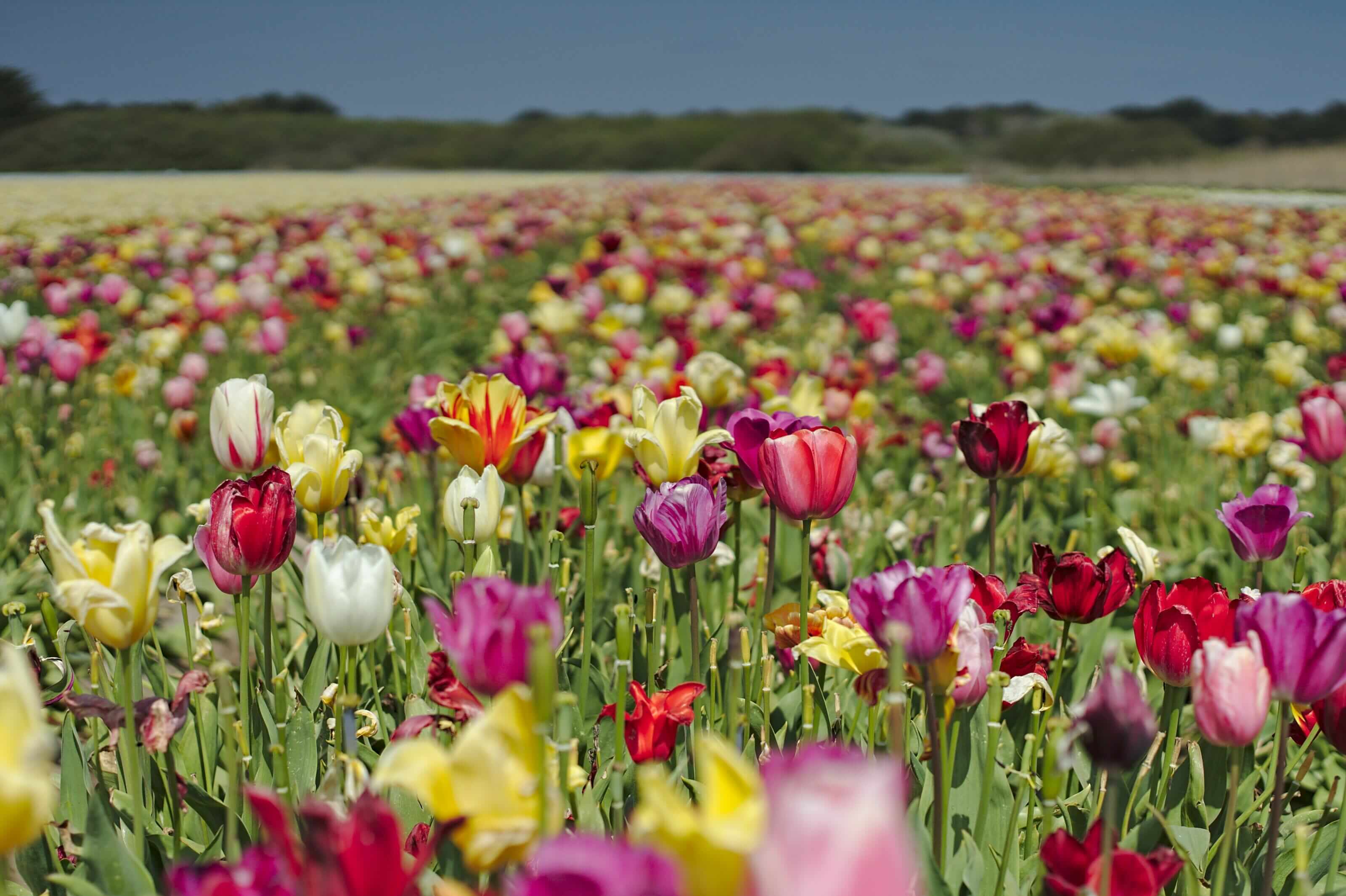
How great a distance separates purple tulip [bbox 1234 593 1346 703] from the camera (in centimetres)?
96

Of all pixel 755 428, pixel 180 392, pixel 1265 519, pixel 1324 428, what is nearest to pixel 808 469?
pixel 755 428

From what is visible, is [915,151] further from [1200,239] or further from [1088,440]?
[1088,440]

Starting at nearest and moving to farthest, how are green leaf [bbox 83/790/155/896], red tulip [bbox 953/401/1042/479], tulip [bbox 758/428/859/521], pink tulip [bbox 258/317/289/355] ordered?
green leaf [bbox 83/790/155/896] < tulip [bbox 758/428/859/521] < red tulip [bbox 953/401/1042/479] < pink tulip [bbox 258/317/289/355]

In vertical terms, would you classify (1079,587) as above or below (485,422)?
below

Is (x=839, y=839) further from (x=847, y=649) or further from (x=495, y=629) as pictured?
(x=847, y=649)

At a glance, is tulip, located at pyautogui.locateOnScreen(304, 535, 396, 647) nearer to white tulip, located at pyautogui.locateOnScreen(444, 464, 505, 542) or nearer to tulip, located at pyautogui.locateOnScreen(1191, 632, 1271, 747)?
white tulip, located at pyautogui.locateOnScreen(444, 464, 505, 542)

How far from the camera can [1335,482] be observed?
3434 mm

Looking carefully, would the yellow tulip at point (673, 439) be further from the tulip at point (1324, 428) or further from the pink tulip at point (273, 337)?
the pink tulip at point (273, 337)

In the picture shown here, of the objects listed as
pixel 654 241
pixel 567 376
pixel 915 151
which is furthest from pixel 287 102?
pixel 567 376

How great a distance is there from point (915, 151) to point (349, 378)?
151 ft

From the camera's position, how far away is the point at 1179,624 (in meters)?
1.24

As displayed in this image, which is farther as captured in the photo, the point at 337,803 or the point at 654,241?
the point at 654,241

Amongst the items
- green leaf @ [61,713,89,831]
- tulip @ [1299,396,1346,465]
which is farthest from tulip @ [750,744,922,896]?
tulip @ [1299,396,1346,465]

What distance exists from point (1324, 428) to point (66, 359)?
350cm
